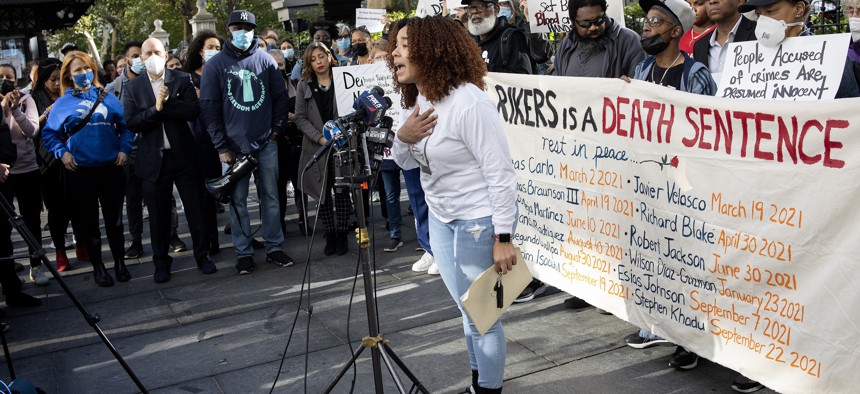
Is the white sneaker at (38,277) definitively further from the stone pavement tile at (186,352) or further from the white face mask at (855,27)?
the white face mask at (855,27)

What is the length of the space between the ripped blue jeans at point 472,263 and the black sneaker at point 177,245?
5.30 m

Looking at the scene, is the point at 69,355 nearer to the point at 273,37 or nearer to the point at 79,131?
the point at 79,131

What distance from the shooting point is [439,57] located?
12.2 feet

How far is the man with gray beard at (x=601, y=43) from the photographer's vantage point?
5789 millimetres

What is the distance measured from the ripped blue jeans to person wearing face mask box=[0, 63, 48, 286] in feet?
15.4

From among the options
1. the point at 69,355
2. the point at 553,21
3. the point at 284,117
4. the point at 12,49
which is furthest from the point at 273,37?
the point at 12,49

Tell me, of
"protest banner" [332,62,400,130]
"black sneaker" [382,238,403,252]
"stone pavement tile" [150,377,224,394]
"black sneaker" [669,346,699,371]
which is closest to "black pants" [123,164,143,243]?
"protest banner" [332,62,400,130]

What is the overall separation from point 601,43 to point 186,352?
337 centimetres

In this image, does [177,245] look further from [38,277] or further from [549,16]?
[549,16]

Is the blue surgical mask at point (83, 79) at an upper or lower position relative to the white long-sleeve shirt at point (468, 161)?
upper

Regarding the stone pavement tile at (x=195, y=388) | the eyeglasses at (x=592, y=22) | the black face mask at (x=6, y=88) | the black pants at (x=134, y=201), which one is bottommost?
the stone pavement tile at (x=195, y=388)

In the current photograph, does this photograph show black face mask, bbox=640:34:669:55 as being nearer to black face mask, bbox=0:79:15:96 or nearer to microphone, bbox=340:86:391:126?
microphone, bbox=340:86:391:126

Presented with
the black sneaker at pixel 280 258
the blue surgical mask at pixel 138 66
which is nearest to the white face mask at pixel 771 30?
the black sneaker at pixel 280 258

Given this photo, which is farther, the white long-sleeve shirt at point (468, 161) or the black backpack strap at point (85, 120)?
the black backpack strap at point (85, 120)
